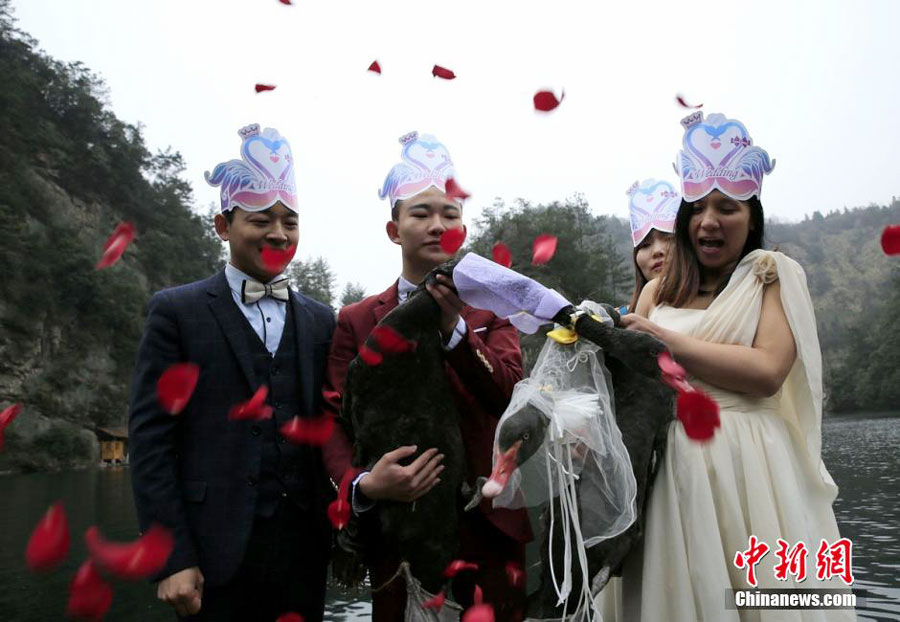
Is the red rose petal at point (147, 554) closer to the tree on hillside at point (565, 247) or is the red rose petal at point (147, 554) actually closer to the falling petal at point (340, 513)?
the falling petal at point (340, 513)

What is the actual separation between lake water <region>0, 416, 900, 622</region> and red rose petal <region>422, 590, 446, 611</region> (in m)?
4.68

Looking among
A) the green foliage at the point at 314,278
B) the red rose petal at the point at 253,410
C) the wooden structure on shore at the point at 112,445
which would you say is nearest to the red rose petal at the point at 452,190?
the red rose petal at the point at 253,410

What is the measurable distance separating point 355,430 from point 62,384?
36312 millimetres

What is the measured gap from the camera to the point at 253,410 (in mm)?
2539

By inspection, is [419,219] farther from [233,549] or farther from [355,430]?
[233,549]

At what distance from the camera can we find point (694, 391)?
220cm

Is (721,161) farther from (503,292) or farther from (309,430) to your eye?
(309,430)

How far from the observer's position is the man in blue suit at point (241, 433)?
238 cm

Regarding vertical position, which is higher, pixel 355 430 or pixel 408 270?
pixel 408 270

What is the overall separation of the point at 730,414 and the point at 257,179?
193cm

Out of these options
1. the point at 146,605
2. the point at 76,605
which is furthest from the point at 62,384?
the point at 76,605

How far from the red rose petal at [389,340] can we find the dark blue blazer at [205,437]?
51 centimetres

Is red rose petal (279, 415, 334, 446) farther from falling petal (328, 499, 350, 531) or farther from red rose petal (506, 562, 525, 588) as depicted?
red rose petal (506, 562, 525, 588)

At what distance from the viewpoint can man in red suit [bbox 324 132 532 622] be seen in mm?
2256
